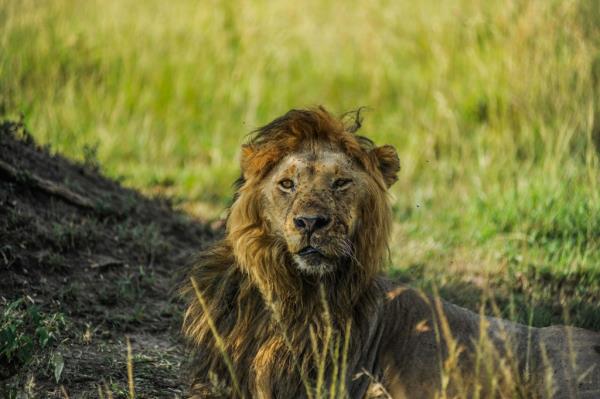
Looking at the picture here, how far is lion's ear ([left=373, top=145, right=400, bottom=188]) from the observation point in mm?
3957

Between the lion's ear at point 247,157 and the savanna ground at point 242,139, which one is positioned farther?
the savanna ground at point 242,139

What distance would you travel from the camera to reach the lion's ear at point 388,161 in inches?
156

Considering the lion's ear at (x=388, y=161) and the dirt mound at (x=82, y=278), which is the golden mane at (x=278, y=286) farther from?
the dirt mound at (x=82, y=278)

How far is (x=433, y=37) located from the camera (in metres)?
9.62

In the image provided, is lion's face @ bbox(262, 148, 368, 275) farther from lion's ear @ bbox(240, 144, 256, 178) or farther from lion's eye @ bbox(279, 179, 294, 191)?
lion's ear @ bbox(240, 144, 256, 178)

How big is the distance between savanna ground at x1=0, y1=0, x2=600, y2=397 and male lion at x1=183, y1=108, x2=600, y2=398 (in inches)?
14.0

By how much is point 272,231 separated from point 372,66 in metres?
6.53

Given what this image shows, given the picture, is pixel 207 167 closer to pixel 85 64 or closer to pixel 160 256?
pixel 85 64

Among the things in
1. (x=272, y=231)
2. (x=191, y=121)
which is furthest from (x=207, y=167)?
(x=272, y=231)

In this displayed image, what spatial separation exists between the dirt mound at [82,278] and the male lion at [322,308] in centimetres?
61

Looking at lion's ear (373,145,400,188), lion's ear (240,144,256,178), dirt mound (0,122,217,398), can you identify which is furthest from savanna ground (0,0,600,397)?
lion's ear (240,144,256,178)

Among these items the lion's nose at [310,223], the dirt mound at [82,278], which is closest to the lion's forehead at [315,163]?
the lion's nose at [310,223]

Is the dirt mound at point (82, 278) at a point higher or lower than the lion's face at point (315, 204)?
lower

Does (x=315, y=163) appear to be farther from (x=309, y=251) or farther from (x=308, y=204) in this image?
(x=309, y=251)
